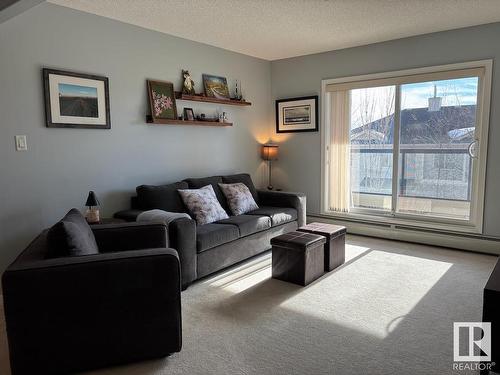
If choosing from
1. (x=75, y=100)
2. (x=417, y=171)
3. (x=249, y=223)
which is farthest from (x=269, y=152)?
(x=75, y=100)

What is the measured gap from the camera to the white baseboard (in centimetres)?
398

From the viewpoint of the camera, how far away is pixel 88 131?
3404mm

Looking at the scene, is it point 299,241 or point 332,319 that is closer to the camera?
point 332,319

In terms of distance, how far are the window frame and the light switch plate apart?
3605 mm

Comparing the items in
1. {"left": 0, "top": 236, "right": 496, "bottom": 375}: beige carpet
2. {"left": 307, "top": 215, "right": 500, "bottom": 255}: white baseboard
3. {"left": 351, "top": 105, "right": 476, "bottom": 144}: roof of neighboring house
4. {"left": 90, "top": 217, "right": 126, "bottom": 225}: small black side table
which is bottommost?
{"left": 0, "top": 236, "right": 496, "bottom": 375}: beige carpet

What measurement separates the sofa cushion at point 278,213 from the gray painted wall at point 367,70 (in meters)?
0.97

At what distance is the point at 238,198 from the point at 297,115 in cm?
181

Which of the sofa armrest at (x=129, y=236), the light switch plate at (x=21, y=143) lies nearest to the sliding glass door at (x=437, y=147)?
the sofa armrest at (x=129, y=236)

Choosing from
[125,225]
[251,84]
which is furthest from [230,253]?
[251,84]

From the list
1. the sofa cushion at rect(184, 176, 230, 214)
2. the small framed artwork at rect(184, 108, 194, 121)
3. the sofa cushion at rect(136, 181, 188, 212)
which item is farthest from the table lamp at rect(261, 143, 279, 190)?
the sofa cushion at rect(136, 181, 188, 212)

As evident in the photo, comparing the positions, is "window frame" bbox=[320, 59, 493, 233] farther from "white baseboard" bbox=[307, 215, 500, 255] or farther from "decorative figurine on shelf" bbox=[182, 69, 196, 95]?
"decorative figurine on shelf" bbox=[182, 69, 196, 95]

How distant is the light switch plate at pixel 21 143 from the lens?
296cm

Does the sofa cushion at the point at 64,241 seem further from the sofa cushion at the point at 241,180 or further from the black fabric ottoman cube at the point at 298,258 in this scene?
the sofa cushion at the point at 241,180

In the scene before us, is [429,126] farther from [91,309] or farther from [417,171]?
[91,309]
